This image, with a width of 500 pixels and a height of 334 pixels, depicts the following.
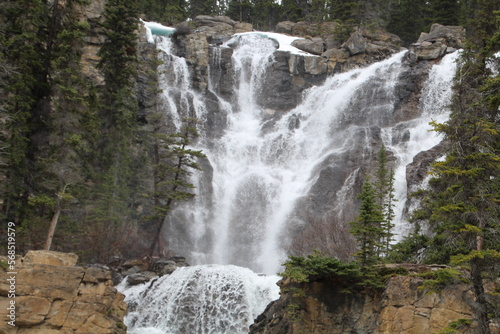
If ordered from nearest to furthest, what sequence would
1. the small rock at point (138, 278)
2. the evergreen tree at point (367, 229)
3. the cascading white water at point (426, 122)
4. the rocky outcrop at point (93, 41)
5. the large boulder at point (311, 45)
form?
the evergreen tree at point (367, 229) < the small rock at point (138, 278) < the cascading white water at point (426, 122) < the rocky outcrop at point (93, 41) < the large boulder at point (311, 45)

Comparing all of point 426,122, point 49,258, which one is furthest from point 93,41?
point 426,122

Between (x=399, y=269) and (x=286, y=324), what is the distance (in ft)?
14.8

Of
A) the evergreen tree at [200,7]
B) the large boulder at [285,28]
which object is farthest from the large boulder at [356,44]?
the evergreen tree at [200,7]

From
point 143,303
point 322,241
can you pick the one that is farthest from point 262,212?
point 143,303

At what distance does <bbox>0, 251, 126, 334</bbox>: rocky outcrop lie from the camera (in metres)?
12.8

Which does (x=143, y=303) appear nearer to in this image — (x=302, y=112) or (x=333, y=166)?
(x=333, y=166)

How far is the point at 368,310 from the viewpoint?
13.9m

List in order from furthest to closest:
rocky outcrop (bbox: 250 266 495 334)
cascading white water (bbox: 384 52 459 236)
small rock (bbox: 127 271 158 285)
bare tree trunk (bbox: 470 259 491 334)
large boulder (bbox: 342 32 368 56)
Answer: large boulder (bbox: 342 32 368 56) < cascading white water (bbox: 384 52 459 236) < small rock (bbox: 127 271 158 285) < rocky outcrop (bbox: 250 266 495 334) < bare tree trunk (bbox: 470 259 491 334)

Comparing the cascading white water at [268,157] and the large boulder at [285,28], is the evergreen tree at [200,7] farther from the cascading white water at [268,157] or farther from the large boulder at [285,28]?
the cascading white water at [268,157]

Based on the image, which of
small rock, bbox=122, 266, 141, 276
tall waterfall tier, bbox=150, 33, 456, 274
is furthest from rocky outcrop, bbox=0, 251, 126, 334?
tall waterfall tier, bbox=150, 33, 456, 274

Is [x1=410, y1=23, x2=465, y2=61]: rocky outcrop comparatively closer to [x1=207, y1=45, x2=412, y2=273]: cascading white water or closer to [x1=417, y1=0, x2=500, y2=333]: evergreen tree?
[x1=207, y1=45, x2=412, y2=273]: cascading white water

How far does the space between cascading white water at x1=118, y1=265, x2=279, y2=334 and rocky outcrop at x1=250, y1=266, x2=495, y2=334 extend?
8.19 ft

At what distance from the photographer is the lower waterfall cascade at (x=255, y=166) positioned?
19922mm

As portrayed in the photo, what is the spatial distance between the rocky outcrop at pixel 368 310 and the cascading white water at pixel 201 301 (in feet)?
8.19
